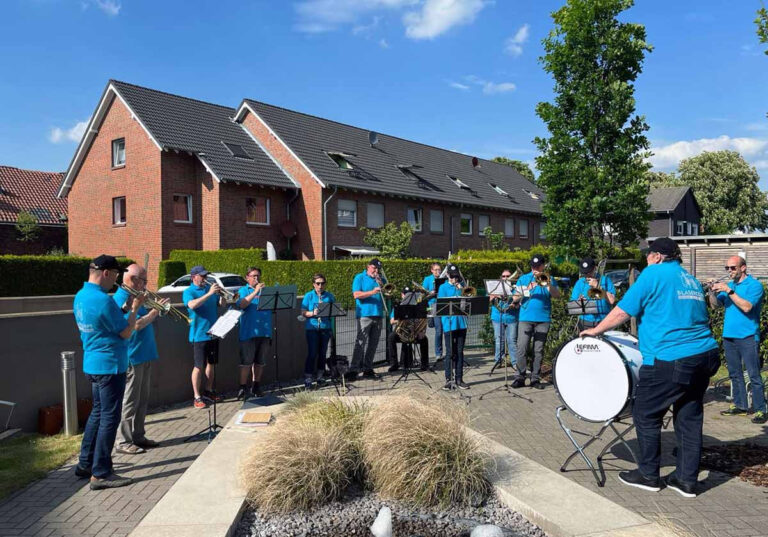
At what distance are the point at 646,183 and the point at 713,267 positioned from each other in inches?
271

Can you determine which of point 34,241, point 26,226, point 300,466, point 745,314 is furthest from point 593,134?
point 34,241

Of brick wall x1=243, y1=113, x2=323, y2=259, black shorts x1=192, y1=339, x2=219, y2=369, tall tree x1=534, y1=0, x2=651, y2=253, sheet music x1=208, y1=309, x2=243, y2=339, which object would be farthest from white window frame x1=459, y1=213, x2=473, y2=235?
sheet music x1=208, y1=309, x2=243, y2=339

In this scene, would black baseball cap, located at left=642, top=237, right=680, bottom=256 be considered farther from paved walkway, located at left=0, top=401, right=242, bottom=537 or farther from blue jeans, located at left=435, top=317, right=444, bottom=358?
blue jeans, located at left=435, top=317, right=444, bottom=358

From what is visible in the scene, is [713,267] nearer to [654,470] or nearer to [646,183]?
[646,183]

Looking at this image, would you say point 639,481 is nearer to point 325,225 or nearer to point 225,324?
point 225,324

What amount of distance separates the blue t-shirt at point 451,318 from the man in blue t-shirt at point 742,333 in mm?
3548

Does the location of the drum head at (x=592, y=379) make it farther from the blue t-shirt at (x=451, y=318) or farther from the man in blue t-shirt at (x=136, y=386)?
the man in blue t-shirt at (x=136, y=386)

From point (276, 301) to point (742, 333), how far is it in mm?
6491

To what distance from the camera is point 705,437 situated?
6680 millimetres

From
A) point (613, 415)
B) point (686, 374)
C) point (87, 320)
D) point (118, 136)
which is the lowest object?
point (613, 415)

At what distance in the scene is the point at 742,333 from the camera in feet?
24.4

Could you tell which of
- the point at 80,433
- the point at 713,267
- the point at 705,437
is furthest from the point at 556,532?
the point at 713,267

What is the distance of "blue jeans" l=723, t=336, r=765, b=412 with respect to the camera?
735 cm

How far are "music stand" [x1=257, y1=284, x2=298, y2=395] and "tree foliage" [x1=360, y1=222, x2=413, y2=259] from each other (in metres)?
16.9
